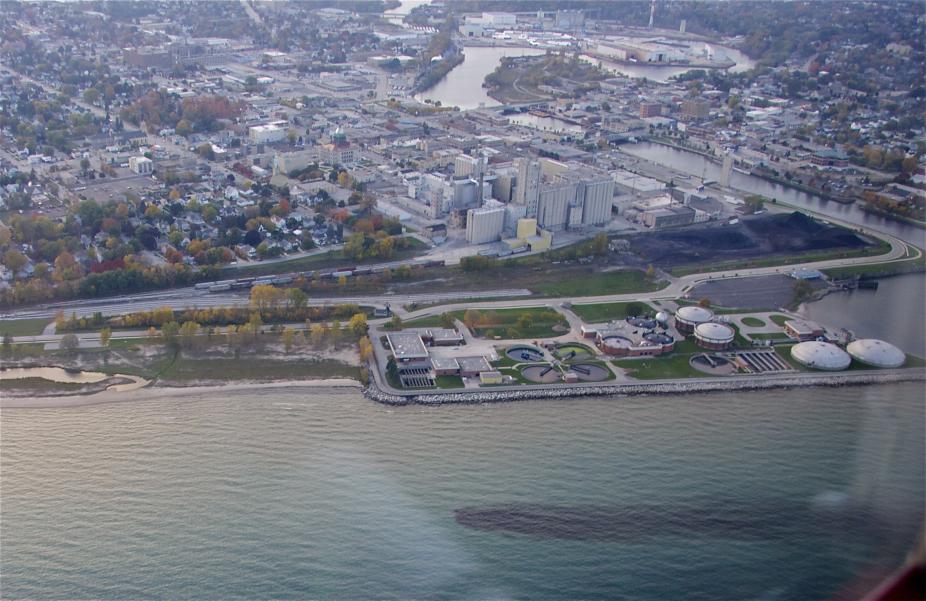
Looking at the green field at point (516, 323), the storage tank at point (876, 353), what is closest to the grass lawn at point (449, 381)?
the green field at point (516, 323)

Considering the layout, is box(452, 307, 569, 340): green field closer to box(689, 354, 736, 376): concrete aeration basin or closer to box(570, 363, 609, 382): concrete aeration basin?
box(570, 363, 609, 382): concrete aeration basin

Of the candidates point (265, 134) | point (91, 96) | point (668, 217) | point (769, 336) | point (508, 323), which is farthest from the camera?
point (91, 96)

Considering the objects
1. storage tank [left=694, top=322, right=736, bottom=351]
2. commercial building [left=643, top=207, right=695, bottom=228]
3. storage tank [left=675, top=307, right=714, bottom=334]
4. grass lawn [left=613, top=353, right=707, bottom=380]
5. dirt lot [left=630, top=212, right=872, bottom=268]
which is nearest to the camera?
grass lawn [left=613, top=353, right=707, bottom=380]

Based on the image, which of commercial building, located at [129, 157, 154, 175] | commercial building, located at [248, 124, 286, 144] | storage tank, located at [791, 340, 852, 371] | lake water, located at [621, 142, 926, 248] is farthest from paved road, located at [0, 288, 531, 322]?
commercial building, located at [248, 124, 286, 144]

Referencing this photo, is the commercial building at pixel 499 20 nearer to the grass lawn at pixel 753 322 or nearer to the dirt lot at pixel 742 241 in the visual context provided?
the dirt lot at pixel 742 241

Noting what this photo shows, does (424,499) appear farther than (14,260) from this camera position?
No

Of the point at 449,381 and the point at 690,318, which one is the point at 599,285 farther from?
the point at 449,381

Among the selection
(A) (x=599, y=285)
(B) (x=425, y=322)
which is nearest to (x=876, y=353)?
(A) (x=599, y=285)
